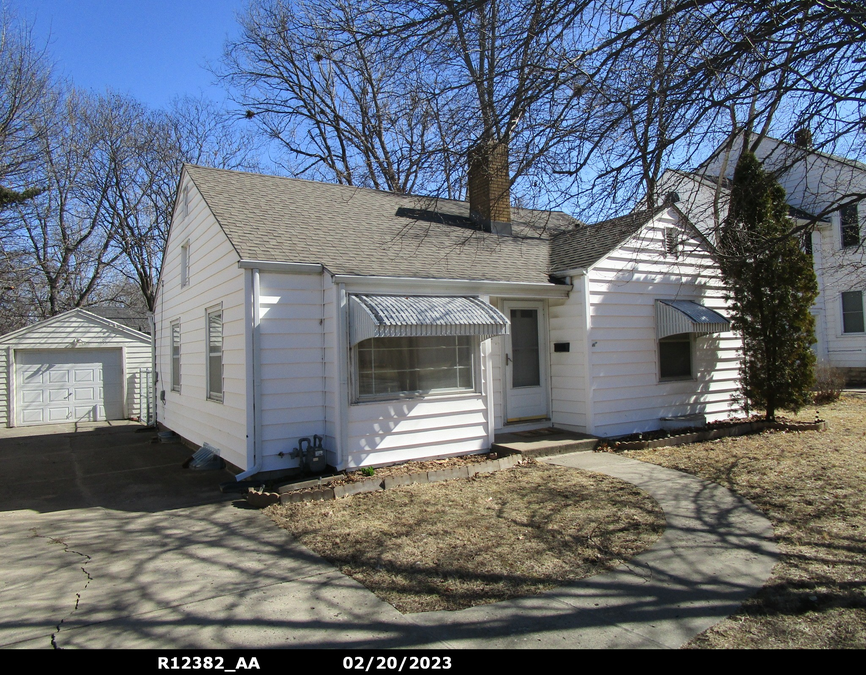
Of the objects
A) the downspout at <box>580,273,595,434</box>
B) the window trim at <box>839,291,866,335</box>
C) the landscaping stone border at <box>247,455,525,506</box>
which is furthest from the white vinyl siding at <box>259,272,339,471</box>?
the window trim at <box>839,291,866,335</box>

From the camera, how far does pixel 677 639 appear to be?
3348 millimetres

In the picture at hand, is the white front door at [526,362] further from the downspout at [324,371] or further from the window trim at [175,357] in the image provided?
the window trim at [175,357]

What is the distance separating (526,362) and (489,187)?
139 inches

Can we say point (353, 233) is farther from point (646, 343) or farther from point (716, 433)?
point (716, 433)

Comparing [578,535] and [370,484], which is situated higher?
[370,484]

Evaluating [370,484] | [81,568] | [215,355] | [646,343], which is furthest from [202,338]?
[646,343]

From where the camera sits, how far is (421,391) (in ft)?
27.6

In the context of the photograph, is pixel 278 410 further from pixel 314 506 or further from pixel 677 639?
pixel 677 639

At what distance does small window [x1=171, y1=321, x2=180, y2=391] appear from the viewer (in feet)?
39.6

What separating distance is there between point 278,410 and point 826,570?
6231 millimetres

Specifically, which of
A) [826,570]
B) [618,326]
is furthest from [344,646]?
[618,326]

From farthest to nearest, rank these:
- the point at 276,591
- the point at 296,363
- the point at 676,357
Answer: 1. the point at 676,357
2. the point at 296,363
3. the point at 276,591

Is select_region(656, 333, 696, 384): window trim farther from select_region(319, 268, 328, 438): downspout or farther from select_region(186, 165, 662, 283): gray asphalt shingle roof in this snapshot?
select_region(319, 268, 328, 438): downspout

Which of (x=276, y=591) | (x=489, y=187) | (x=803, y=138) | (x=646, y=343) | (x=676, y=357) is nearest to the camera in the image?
(x=276, y=591)
